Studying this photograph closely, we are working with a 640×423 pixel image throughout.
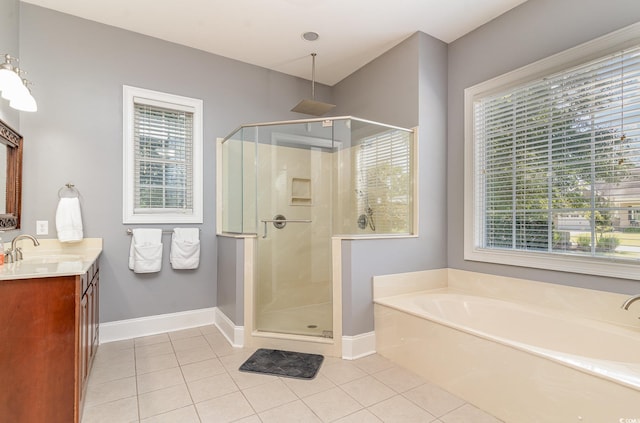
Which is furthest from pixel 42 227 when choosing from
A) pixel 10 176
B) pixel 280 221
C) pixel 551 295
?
pixel 551 295

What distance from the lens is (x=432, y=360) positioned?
7.04 ft

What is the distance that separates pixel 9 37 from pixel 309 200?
2.54 metres

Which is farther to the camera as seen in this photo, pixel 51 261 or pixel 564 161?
pixel 564 161

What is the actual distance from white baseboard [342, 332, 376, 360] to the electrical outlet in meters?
2.58

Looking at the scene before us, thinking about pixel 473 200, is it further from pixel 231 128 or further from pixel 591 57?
pixel 231 128

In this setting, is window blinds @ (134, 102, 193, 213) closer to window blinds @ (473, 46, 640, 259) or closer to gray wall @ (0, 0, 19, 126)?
gray wall @ (0, 0, 19, 126)

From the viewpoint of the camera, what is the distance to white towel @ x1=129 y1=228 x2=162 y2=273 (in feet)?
9.30

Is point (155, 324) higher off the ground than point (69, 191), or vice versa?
point (69, 191)

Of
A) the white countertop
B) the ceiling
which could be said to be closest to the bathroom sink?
the white countertop

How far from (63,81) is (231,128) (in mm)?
1432

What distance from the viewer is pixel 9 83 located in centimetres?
183

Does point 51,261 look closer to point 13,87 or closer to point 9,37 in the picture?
point 13,87

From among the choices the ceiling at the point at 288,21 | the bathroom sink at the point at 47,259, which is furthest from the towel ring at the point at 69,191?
the ceiling at the point at 288,21

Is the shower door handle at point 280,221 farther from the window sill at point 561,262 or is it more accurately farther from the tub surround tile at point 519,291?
the window sill at point 561,262
